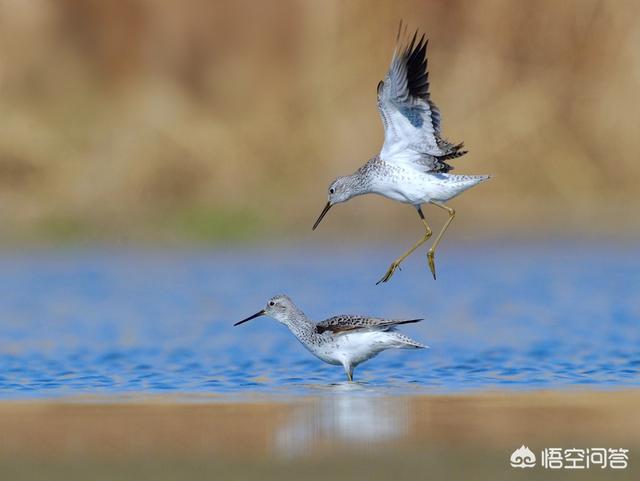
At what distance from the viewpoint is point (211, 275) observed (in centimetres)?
2114

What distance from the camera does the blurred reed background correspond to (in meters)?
23.8

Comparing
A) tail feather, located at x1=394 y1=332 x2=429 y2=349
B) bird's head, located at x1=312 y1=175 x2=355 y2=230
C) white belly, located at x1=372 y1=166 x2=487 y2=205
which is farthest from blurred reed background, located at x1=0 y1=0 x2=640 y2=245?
white belly, located at x1=372 y1=166 x2=487 y2=205

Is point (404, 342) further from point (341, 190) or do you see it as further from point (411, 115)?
point (411, 115)

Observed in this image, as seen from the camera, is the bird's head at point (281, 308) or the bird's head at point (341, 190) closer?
→ the bird's head at point (341, 190)

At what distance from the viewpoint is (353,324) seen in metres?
12.5

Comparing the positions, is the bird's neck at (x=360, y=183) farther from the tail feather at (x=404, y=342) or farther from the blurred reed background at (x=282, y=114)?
the blurred reed background at (x=282, y=114)

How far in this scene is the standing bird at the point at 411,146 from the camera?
11.7m

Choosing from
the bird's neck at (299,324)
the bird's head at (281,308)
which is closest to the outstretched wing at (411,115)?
the bird's neck at (299,324)

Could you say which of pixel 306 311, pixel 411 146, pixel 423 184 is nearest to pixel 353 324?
pixel 423 184

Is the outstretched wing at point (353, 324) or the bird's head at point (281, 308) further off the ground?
the bird's head at point (281, 308)

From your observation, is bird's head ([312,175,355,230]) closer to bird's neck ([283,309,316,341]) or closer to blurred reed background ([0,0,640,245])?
bird's neck ([283,309,316,341])

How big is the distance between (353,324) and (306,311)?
5.01m

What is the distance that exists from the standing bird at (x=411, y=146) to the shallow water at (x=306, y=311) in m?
1.51

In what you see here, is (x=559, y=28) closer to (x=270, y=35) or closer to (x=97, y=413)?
(x=270, y=35)
